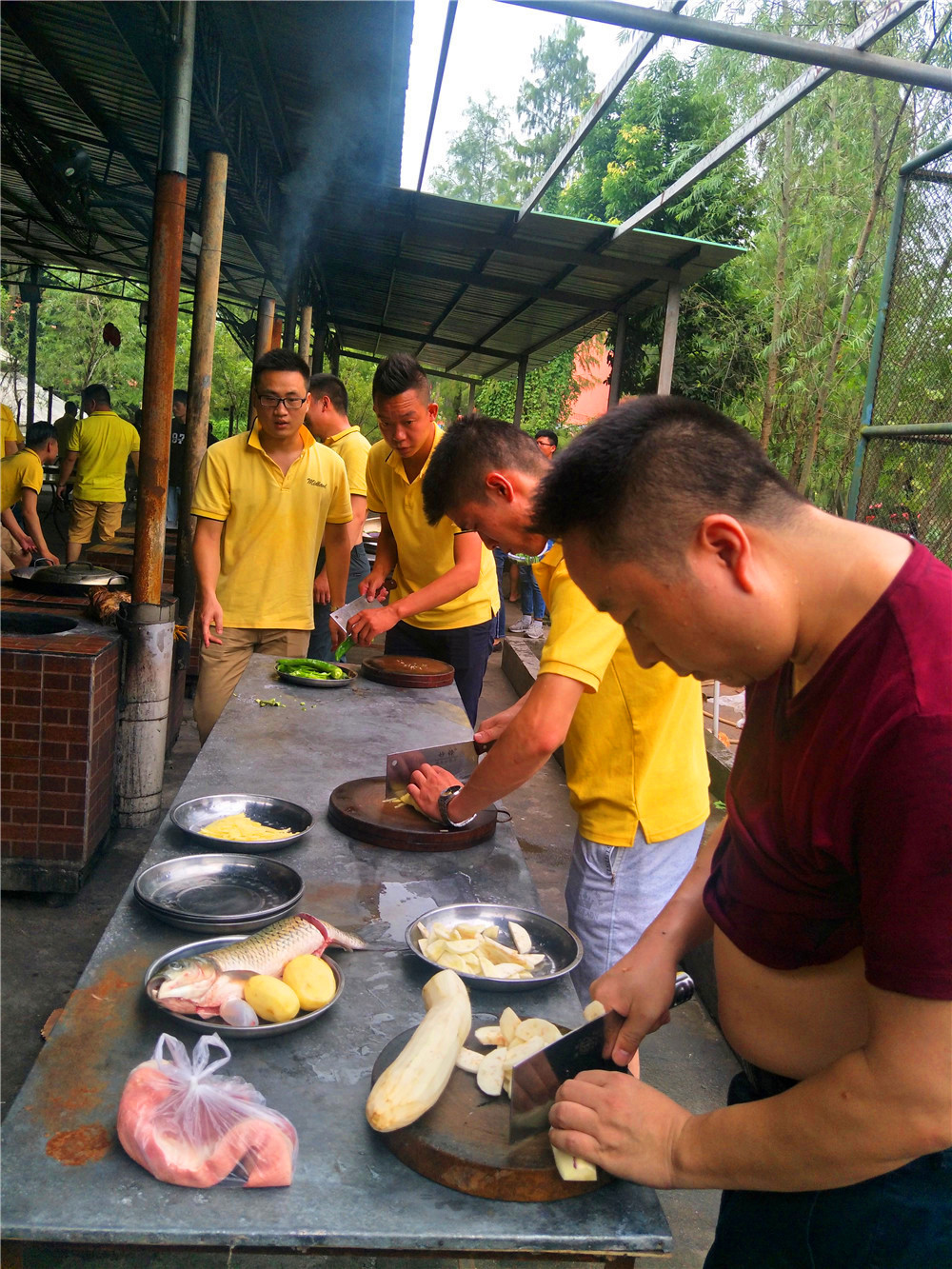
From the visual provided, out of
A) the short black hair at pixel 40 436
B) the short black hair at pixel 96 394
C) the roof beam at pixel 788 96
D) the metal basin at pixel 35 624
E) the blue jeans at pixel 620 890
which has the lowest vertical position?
the blue jeans at pixel 620 890

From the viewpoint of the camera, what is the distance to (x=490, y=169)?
5122 cm

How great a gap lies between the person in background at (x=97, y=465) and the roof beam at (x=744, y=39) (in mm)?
7585

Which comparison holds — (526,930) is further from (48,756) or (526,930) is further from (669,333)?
(669,333)

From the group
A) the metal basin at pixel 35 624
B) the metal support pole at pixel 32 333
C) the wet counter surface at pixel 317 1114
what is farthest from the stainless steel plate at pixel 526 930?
the metal support pole at pixel 32 333

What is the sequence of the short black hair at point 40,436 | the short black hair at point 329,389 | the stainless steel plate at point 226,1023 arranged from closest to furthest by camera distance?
1. the stainless steel plate at point 226,1023
2. the short black hair at point 329,389
3. the short black hair at point 40,436

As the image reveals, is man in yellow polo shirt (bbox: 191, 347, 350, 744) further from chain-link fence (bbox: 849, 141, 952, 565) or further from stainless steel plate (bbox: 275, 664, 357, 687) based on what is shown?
chain-link fence (bbox: 849, 141, 952, 565)

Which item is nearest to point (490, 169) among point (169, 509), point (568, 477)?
point (169, 509)

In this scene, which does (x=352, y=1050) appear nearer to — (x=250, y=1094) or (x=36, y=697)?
(x=250, y=1094)

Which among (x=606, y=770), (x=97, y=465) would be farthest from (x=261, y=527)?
(x=97, y=465)

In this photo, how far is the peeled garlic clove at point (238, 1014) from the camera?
1686mm

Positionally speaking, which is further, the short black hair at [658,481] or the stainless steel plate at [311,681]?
the stainless steel plate at [311,681]

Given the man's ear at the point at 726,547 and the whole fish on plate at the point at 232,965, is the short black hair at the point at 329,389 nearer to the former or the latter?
the whole fish on plate at the point at 232,965

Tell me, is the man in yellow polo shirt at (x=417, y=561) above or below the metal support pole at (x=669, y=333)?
below

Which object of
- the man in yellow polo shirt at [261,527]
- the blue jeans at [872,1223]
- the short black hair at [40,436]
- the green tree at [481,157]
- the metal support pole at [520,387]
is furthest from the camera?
the green tree at [481,157]
